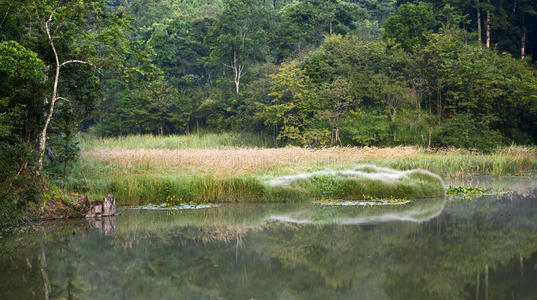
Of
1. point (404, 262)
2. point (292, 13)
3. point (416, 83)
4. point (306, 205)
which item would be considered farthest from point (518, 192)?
point (292, 13)

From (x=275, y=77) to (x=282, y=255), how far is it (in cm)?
2423

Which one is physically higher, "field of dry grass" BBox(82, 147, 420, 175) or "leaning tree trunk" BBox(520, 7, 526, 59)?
"leaning tree trunk" BBox(520, 7, 526, 59)

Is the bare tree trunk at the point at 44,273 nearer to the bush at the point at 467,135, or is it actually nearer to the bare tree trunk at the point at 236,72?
the bush at the point at 467,135

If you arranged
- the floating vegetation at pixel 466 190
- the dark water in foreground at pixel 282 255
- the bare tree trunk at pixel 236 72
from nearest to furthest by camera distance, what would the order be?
the dark water in foreground at pixel 282 255 < the floating vegetation at pixel 466 190 < the bare tree trunk at pixel 236 72

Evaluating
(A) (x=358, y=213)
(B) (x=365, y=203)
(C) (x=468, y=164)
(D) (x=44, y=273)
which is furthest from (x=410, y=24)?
(D) (x=44, y=273)

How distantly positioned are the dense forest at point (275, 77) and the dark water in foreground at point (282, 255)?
2575mm

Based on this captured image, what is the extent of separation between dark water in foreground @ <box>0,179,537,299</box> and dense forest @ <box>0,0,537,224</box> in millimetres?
2575

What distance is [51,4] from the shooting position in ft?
43.1

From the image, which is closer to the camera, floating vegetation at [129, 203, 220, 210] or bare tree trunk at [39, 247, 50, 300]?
bare tree trunk at [39, 247, 50, 300]

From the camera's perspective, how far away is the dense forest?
12250mm

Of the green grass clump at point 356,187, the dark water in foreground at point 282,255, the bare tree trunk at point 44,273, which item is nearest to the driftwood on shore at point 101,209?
the dark water in foreground at point 282,255

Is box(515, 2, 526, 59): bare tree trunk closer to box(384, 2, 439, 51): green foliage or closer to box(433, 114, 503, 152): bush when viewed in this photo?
box(384, 2, 439, 51): green foliage

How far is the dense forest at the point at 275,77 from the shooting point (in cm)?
1225

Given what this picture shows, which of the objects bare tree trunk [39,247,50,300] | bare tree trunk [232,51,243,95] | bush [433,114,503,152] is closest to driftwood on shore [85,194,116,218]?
bare tree trunk [39,247,50,300]
